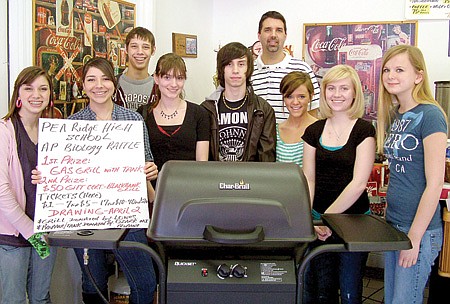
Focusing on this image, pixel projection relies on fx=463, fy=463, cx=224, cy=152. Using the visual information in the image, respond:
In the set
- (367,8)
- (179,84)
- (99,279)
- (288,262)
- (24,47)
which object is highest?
(367,8)

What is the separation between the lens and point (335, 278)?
210 cm

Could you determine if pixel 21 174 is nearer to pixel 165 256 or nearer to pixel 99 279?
pixel 99 279

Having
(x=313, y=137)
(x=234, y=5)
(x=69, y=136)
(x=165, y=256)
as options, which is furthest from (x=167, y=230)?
(x=234, y=5)

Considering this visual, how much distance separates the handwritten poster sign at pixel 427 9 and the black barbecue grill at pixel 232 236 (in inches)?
122

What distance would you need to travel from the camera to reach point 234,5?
4.53m

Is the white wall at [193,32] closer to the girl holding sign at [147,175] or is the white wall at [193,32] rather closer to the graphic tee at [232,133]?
the graphic tee at [232,133]

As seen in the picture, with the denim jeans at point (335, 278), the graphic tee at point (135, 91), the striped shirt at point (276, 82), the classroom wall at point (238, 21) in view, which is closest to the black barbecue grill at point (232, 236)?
the denim jeans at point (335, 278)

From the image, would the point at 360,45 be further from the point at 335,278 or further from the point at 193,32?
the point at 335,278

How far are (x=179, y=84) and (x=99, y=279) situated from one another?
101 centimetres

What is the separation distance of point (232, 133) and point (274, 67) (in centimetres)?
77

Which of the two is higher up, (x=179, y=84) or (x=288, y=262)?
(x=179, y=84)

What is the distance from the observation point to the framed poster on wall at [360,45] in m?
3.93

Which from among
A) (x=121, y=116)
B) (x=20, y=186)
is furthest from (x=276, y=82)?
(x=20, y=186)

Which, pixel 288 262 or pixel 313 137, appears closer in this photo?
pixel 288 262
